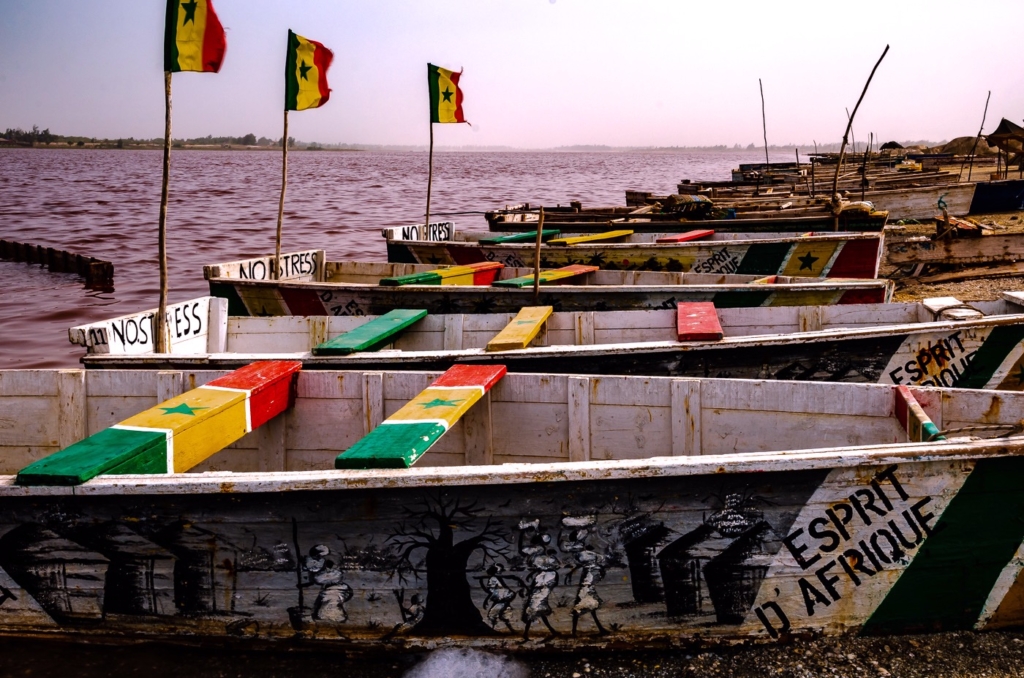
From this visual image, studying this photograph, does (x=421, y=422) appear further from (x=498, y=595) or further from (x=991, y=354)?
(x=991, y=354)

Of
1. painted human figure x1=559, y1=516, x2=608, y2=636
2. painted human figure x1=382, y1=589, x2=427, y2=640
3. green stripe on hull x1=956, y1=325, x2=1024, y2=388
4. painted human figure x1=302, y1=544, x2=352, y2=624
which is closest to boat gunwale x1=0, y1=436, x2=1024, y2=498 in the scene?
painted human figure x1=559, y1=516, x2=608, y2=636

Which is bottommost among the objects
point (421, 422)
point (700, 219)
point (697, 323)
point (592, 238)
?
point (421, 422)

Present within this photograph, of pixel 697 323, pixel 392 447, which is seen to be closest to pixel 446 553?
pixel 392 447

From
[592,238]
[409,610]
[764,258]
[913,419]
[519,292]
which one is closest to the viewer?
[409,610]

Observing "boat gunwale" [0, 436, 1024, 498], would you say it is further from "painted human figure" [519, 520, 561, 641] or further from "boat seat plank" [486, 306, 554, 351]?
"boat seat plank" [486, 306, 554, 351]

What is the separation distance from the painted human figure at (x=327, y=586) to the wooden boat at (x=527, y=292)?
5.57 meters

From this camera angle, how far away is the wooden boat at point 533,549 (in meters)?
4.06

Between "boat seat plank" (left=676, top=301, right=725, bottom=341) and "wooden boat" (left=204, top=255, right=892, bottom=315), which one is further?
"wooden boat" (left=204, top=255, right=892, bottom=315)

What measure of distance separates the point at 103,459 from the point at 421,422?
1.71 m

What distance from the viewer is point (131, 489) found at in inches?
162

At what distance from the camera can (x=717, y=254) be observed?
12.5 meters

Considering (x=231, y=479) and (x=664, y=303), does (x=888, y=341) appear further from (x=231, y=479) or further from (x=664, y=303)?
(x=231, y=479)

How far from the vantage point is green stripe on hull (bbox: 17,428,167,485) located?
4.12 m

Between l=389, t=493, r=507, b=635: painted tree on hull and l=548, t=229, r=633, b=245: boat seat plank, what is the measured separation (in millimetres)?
9366
